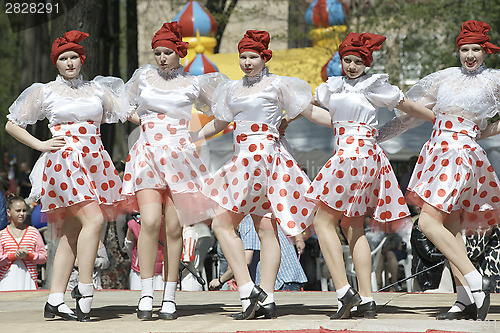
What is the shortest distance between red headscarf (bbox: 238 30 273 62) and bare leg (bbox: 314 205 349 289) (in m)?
1.17

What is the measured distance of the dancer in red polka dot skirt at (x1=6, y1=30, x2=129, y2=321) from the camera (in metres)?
5.45

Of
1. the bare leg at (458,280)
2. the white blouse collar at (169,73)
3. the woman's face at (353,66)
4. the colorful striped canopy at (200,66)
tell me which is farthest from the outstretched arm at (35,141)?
the colorful striped canopy at (200,66)

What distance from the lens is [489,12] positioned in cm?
1450

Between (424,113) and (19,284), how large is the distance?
457cm

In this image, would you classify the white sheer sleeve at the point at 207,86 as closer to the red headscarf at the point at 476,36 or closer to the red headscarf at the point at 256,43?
the red headscarf at the point at 256,43

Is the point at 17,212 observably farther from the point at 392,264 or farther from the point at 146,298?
the point at 392,264

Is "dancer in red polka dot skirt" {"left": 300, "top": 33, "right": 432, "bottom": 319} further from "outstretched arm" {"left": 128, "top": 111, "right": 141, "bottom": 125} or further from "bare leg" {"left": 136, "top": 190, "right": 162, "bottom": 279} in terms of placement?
"outstretched arm" {"left": 128, "top": 111, "right": 141, "bottom": 125}

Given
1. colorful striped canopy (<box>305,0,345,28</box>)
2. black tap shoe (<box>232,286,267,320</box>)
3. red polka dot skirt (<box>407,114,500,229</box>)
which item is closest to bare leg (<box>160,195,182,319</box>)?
black tap shoe (<box>232,286,267,320</box>)

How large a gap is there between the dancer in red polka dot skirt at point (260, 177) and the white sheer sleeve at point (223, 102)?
0.07 meters

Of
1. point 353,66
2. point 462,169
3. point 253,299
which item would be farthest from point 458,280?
point 353,66

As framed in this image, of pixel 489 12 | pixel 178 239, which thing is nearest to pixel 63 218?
pixel 178 239

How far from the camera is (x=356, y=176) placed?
522 cm

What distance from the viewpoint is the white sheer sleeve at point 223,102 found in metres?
5.62

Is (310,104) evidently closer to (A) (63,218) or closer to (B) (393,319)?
(B) (393,319)
